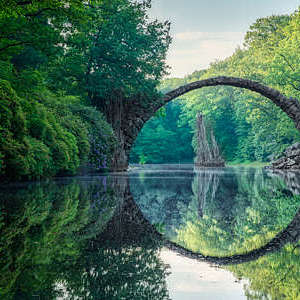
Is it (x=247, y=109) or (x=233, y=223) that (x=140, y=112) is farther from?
(x=247, y=109)

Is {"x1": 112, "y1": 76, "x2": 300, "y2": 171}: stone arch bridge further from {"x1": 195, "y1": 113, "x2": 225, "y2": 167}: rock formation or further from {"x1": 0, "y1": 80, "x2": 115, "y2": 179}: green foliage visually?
{"x1": 195, "y1": 113, "x2": 225, "y2": 167}: rock formation

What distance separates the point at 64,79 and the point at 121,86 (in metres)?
2.70

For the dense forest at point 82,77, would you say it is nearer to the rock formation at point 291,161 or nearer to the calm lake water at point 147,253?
the calm lake water at point 147,253

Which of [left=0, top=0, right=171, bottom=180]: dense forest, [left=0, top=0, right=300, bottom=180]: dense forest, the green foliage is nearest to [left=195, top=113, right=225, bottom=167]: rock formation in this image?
[left=0, top=0, right=300, bottom=180]: dense forest

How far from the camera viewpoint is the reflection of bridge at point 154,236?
258 centimetres

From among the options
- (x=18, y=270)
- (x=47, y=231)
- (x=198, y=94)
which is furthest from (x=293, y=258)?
(x=198, y=94)

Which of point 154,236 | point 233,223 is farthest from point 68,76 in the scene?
point 154,236

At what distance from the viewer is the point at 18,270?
2.20 m

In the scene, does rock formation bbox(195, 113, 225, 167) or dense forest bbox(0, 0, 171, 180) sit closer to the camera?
dense forest bbox(0, 0, 171, 180)

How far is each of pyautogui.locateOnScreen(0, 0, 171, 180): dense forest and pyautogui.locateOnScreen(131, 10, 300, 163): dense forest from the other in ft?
30.6

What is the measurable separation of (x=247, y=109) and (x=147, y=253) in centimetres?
4074

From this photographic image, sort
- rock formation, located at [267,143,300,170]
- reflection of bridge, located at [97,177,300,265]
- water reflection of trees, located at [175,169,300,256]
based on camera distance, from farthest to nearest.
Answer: rock formation, located at [267,143,300,170], water reflection of trees, located at [175,169,300,256], reflection of bridge, located at [97,177,300,265]

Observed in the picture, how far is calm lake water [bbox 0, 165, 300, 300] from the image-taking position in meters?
1.88

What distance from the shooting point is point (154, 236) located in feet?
11.1
